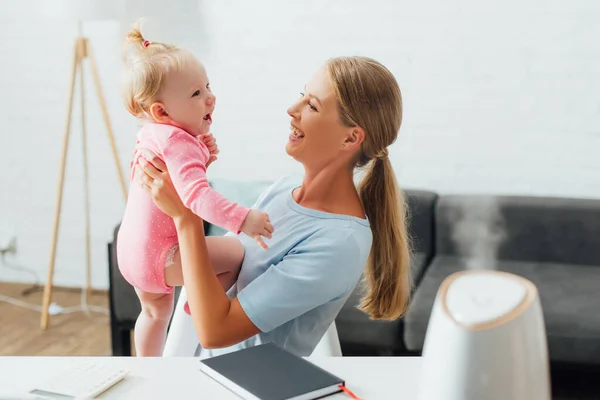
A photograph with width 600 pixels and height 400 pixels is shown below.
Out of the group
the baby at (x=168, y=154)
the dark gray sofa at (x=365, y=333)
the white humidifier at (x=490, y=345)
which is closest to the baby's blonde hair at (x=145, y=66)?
the baby at (x=168, y=154)

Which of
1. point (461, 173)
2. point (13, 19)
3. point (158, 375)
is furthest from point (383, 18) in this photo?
point (158, 375)

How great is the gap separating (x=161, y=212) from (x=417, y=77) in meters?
2.11

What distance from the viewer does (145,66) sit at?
4.31 feet

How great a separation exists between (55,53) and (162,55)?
8.89ft

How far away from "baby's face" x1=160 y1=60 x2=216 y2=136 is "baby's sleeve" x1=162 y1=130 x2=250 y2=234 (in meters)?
0.03

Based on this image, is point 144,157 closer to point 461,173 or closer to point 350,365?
point 350,365

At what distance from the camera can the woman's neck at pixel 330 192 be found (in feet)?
4.60

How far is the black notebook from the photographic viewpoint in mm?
1121

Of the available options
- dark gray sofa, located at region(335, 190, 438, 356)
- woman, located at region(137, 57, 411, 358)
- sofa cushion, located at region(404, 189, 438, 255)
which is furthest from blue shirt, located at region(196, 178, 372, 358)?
sofa cushion, located at region(404, 189, 438, 255)

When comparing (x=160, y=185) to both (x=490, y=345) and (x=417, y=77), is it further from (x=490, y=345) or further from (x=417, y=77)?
(x=417, y=77)

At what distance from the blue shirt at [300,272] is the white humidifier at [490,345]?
0.37 metres

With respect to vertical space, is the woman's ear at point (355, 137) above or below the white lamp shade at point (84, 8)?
below

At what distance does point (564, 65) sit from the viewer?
10.3 feet

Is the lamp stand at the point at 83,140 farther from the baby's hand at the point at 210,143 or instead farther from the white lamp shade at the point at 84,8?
the baby's hand at the point at 210,143
